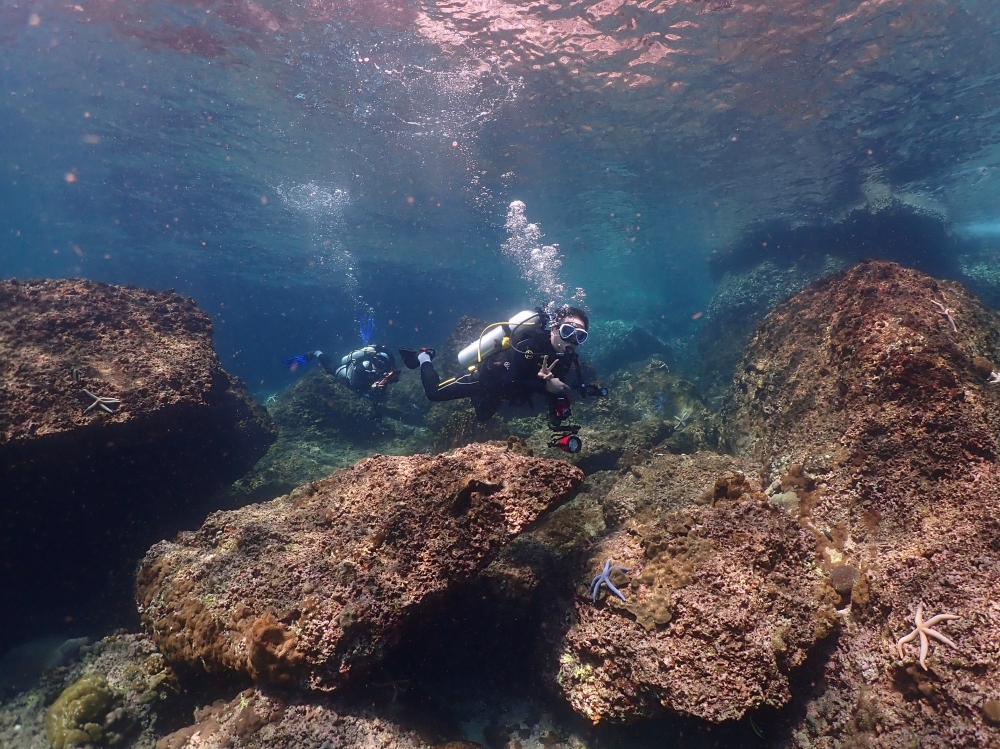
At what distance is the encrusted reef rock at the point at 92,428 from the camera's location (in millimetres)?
5016

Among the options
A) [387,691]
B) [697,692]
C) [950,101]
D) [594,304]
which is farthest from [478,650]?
[594,304]

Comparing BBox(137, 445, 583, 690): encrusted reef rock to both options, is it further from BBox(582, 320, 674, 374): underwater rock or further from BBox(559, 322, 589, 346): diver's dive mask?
BBox(582, 320, 674, 374): underwater rock

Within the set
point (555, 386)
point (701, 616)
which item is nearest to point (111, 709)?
point (701, 616)

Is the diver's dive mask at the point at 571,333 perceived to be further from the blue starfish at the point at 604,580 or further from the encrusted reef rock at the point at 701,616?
the blue starfish at the point at 604,580

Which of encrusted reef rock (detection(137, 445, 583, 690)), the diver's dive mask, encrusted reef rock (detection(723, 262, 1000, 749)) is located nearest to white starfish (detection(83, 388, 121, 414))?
encrusted reef rock (detection(137, 445, 583, 690))

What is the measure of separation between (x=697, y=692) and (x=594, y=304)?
79.3m

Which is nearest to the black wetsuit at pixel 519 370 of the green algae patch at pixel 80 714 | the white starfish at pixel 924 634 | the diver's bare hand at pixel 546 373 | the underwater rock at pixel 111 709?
the diver's bare hand at pixel 546 373

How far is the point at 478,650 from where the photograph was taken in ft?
13.8

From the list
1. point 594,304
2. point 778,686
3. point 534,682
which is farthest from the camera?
point 594,304

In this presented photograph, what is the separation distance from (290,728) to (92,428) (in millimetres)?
4287

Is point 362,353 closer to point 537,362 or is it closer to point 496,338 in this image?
point 496,338

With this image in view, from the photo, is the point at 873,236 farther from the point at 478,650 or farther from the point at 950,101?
the point at 478,650

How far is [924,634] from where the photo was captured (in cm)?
271

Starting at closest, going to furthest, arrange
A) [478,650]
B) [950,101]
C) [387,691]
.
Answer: [387,691] → [478,650] → [950,101]
